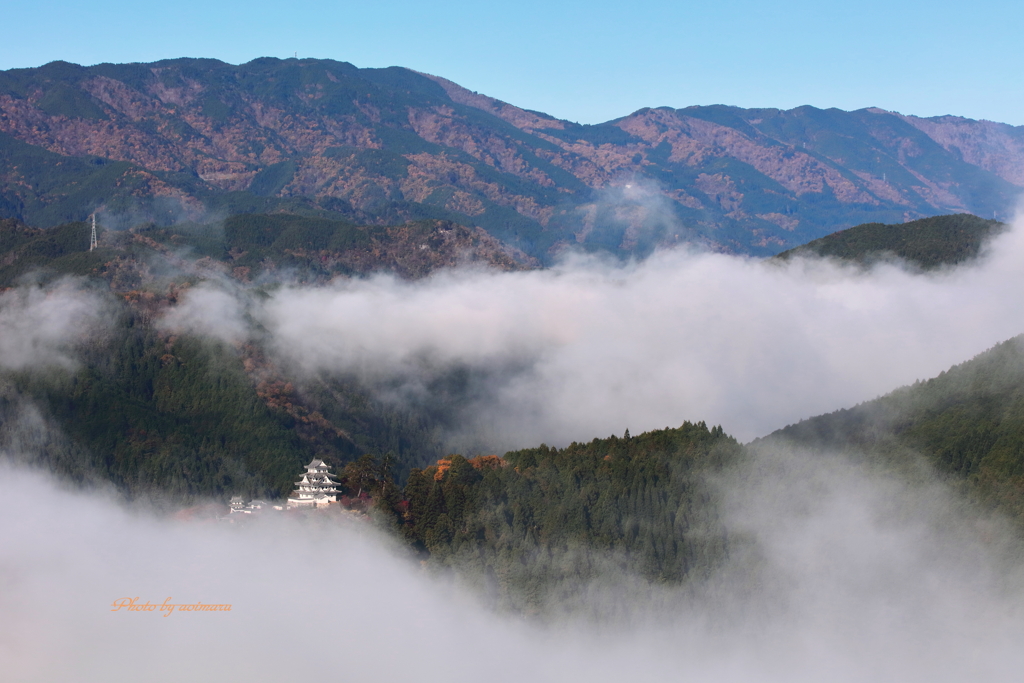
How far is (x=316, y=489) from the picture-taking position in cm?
13475

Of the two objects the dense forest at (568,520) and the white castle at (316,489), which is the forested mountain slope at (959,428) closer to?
the dense forest at (568,520)

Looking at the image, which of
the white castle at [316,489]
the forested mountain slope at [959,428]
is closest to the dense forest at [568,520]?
the white castle at [316,489]

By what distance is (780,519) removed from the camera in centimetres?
12631

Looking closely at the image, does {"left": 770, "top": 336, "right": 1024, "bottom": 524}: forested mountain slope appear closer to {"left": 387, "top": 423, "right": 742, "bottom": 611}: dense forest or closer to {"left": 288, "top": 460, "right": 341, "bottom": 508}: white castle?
{"left": 387, "top": 423, "right": 742, "bottom": 611}: dense forest

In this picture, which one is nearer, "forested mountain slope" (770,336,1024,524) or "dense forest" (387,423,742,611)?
"dense forest" (387,423,742,611)

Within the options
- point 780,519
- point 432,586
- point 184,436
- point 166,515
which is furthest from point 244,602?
point 184,436

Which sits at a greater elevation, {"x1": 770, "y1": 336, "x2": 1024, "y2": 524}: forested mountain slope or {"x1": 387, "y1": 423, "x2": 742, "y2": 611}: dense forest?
{"x1": 770, "y1": 336, "x2": 1024, "y2": 524}: forested mountain slope

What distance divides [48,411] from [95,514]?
122 ft

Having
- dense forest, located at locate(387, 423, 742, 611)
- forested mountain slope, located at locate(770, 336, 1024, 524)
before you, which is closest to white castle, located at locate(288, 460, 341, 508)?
dense forest, located at locate(387, 423, 742, 611)

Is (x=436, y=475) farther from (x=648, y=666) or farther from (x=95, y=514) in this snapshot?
(x=95, y=514)

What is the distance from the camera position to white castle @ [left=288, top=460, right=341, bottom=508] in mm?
134000

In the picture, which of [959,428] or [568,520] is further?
[959,428]
